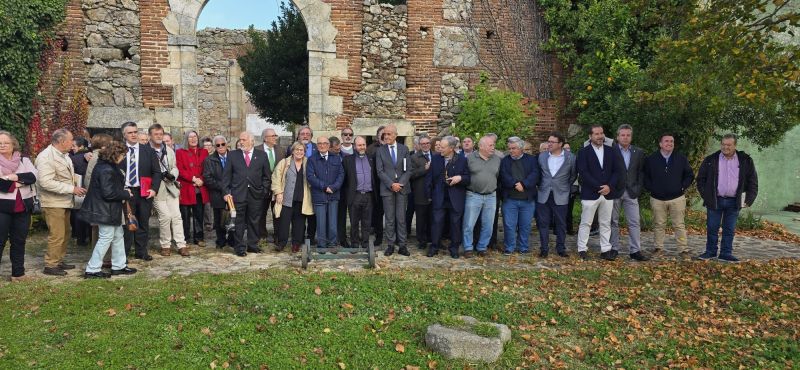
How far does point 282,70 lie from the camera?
59.7 feet

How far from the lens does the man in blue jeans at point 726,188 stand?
7535mm

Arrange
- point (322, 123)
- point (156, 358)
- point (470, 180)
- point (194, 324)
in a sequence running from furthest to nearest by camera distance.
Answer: point (322, 123) → point (470, 180) → point (194, 324) → point (156, 358)

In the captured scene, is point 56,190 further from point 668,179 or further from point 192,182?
point 668,179

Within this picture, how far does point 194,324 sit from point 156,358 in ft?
1.87

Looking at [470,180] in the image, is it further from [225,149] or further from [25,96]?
[25,96]

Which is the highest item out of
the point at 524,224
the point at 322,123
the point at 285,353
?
the point at 322,123

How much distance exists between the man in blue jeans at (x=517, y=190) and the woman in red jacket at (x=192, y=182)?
435cm

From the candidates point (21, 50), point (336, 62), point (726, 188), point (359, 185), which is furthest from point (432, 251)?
point (21, 50)

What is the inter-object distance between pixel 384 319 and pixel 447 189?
9.43 ft

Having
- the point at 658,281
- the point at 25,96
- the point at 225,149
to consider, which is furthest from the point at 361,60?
the point at 658,281

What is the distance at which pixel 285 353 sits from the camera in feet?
14.9

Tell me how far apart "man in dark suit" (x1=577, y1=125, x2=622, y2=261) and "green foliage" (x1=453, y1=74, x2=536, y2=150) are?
142 inches

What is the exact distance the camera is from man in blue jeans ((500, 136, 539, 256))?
774 centimetres

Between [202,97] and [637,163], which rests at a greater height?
[202,97]
